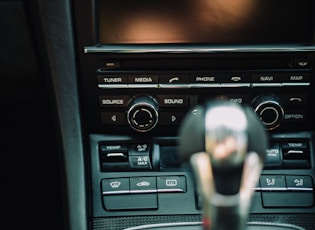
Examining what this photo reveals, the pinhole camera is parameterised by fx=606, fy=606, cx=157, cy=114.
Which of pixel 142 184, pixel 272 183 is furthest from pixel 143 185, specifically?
pixel 272 183

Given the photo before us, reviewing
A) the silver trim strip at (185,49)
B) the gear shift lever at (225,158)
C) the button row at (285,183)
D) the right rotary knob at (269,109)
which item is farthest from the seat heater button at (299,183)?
the gear shift lever at (225,158)

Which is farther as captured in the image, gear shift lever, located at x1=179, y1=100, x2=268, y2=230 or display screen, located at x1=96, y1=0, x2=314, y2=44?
display screen, located at x1=96, y1=0, x2=314, y2=44

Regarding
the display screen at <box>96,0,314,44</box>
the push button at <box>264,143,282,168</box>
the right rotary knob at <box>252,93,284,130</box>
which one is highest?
the display screen at <box>96,0,314,44</box>

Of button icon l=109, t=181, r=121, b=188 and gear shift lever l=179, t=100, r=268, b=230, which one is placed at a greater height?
gear shift lever l=179, t=100, r=268, b=230

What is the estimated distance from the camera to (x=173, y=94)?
3.70ft

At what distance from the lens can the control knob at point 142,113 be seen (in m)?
1.10

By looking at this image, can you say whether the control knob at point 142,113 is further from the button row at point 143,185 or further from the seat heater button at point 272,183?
the seat heater button at point 272,183

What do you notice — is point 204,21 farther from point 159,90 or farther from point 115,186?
point 115,186

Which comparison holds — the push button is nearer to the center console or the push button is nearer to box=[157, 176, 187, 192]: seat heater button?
the center console

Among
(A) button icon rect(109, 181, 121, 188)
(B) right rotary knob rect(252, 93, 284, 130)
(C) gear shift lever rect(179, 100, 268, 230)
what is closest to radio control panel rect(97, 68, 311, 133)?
(B) right rotary knob rect(252, 93, 284, 130)

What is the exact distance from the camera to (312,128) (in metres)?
1.17

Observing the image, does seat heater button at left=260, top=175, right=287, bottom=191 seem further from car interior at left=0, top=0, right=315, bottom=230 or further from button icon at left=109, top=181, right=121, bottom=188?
button icon at left=109, top=181, right=121, bottom=188

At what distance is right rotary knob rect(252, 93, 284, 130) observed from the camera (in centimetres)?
111

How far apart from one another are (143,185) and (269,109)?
27 cm
